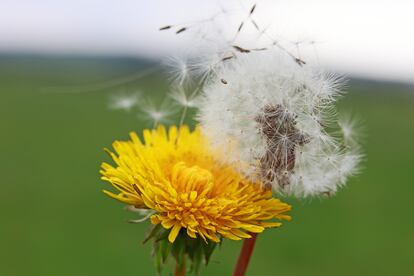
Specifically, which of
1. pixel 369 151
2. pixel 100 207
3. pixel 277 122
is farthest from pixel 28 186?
pixel 277 122

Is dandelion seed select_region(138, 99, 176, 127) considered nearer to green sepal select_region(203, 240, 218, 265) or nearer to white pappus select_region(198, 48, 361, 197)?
white pappus select_region(198, 48, 361, 197)

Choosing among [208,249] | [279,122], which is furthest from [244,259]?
[279,122]

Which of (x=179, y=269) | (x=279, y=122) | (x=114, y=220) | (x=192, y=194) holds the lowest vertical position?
(x=179, y=269)

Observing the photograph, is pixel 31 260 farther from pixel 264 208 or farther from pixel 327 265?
pixel 264 208

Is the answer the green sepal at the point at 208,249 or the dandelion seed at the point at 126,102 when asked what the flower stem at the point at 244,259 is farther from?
the dandelion seed at the point at 126,102

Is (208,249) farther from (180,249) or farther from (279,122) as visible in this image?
(279,122)

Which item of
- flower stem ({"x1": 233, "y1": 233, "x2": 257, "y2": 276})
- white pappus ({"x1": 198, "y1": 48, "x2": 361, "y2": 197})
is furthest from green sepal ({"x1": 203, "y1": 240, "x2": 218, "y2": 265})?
white pappus ({"x1": 198, "y1": 48, "x2": 361, "y2": 197})
